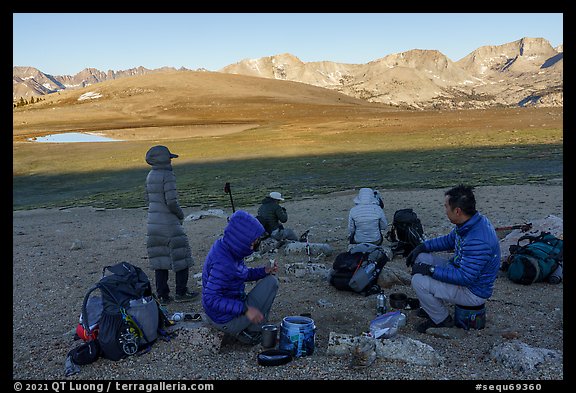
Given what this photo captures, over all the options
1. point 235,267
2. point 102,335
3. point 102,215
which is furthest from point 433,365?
point 102,215

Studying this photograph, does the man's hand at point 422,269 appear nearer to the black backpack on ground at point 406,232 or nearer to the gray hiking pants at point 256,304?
the gray hiking pants at point 256,304

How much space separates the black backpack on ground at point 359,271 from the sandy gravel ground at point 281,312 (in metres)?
0.17

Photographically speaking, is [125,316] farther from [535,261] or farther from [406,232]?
[535,261]

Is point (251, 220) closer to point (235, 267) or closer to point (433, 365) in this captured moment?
point (235, 267)

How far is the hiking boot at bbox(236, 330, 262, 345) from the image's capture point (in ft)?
19.6

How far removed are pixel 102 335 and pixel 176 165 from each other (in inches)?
932

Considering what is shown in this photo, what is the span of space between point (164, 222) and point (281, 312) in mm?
2266

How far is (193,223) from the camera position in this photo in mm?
14203

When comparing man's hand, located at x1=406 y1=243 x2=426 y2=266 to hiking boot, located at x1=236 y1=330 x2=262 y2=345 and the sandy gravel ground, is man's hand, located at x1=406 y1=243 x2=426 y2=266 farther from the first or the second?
hiking boot, located at x1=236 y1=330 x2=262 y2=345

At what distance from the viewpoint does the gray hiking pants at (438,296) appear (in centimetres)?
612

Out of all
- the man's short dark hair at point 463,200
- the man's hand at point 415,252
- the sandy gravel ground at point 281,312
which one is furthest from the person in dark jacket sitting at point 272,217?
the man's short dark hair at point 463,200

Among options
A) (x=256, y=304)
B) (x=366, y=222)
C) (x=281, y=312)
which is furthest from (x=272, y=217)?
(x=256, y=304)

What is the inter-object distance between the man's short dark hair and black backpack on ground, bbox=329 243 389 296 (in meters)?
2.24
